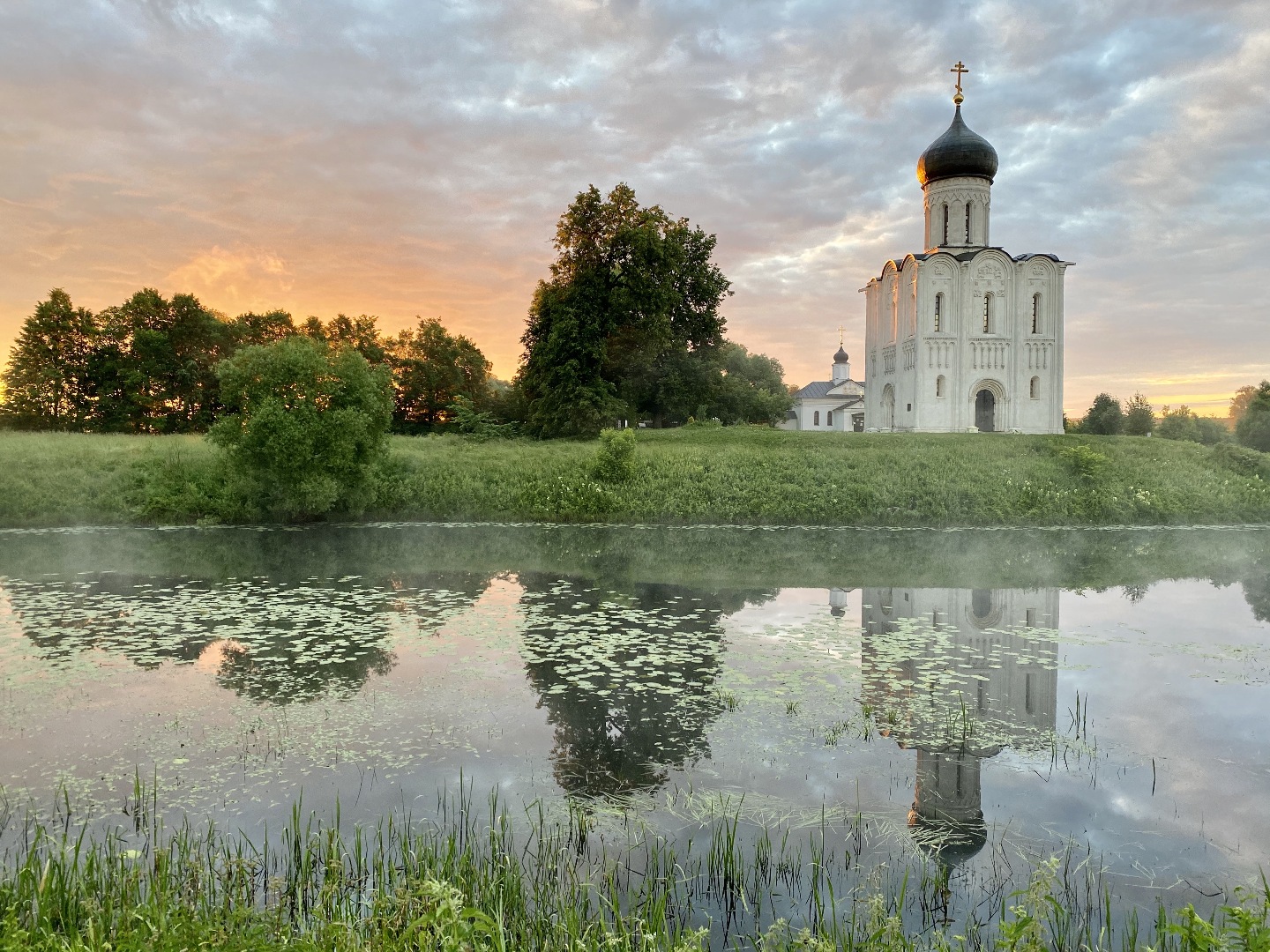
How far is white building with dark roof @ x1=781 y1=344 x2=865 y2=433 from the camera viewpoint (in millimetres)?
76062

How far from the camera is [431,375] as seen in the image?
51.8 metres

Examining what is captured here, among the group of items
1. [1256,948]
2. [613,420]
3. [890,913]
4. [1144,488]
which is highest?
[613,420]

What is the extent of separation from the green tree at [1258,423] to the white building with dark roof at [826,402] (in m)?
28.5

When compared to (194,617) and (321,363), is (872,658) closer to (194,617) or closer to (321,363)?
(194,617)

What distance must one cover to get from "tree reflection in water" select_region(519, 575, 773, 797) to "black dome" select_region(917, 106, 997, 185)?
35.2 m

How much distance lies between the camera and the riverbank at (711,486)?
25188 millimetres

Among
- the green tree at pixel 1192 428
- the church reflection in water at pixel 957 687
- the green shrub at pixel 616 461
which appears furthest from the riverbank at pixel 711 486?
the green tree at pixel 1192 428

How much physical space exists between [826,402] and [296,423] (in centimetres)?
6245

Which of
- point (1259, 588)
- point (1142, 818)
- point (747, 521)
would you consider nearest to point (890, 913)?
point (1142, 818)

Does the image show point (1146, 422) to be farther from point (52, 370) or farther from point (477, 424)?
point (52, 370)

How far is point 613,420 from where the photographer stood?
140ft

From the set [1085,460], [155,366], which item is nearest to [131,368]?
[155,366]

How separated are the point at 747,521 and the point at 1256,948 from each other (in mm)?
23175

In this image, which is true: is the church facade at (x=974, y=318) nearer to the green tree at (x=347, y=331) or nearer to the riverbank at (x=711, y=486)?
the riverbank at (x=711, y=486)
